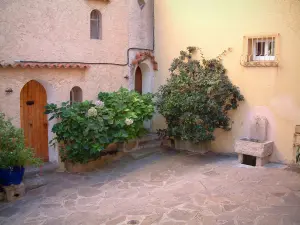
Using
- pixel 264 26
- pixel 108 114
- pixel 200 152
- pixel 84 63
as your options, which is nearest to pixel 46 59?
pixel 84 63

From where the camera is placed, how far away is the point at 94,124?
10.3 metres

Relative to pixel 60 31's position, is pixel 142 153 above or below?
below

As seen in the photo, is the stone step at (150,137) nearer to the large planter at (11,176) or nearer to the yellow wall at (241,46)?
the yellow wall at (241,46)

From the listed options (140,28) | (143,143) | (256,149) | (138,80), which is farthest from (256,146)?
(140,28)

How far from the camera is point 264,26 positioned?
Answer: 11000 mm

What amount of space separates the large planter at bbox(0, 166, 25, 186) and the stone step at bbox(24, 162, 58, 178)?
1464 mm

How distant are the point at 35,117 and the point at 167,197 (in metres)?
5.08

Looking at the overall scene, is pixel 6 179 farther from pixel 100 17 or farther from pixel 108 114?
pixel 100 17

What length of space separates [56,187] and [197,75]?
5.55 m

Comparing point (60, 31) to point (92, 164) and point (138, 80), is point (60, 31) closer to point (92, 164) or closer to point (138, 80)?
point (138, 80)

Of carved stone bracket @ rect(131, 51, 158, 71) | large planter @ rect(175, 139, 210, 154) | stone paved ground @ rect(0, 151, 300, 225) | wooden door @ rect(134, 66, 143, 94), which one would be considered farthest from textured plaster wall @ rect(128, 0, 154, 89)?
stone paved ground @ rect(0, 151, 300, 225)

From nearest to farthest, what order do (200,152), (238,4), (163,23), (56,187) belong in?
1. (56,187)
2. (238,4)
3. (200,152)
4. (163,23)

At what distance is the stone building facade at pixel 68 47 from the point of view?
991 centimetres

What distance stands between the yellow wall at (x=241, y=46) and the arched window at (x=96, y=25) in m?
2.57
